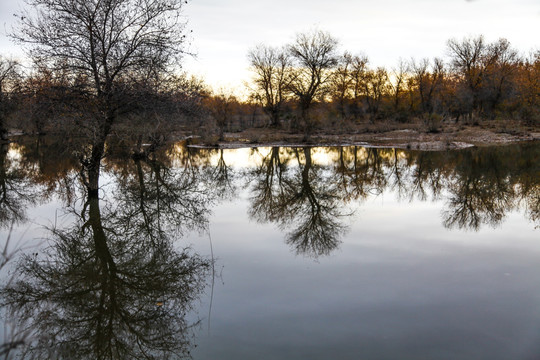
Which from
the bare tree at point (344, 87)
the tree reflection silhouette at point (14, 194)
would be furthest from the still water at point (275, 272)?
the bare tree at point (344, 87)

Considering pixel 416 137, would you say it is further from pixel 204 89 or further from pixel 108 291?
pixel 108 291

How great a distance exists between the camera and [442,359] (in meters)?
4.54

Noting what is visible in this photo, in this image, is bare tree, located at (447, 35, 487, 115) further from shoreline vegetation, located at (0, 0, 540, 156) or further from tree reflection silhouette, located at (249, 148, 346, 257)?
tree reflection silhouette, located at (249, 148, 346, 257)

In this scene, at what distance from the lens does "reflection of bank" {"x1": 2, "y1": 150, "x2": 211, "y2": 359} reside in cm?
511

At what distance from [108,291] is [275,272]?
273 centimetres

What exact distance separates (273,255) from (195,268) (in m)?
1.61

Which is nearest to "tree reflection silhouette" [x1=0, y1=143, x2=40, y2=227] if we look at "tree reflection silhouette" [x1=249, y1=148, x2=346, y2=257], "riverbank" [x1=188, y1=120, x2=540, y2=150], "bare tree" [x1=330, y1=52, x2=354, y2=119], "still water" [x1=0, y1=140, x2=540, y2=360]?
"still water" [x1=0, y1=140, x2=540, y2=360]

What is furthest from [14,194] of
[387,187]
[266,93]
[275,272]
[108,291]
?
[266,93]

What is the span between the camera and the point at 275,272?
7.39 meters

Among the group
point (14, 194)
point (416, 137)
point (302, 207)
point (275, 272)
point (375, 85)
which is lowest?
point (275, 272)

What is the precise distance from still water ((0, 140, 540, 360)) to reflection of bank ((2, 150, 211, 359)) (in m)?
A: 0.03

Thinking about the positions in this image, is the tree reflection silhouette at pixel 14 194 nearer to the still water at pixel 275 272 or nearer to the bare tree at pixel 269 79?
the still water at pixel 275 272

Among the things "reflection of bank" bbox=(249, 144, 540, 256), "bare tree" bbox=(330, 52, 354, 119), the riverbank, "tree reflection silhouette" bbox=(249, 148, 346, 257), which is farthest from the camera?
"bare tree" bbox=(330, 52, 354, 119)

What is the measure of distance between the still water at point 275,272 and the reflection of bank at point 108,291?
0.09 ft
